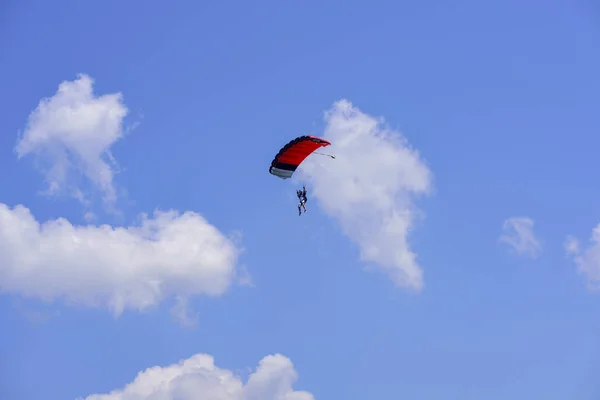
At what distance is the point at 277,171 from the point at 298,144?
205 inches

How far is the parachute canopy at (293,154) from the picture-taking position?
79.2 metres

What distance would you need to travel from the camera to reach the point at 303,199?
3396 inches

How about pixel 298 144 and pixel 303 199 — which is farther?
pixel 303 199

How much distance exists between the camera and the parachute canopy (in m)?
79.2

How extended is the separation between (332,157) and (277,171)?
215 inches

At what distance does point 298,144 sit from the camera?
79.8 m

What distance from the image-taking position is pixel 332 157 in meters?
83.2

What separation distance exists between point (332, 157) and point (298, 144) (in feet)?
15.8

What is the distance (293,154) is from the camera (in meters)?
82.1

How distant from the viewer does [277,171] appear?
84.0 metres

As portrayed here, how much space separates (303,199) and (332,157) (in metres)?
5.70
